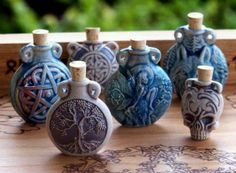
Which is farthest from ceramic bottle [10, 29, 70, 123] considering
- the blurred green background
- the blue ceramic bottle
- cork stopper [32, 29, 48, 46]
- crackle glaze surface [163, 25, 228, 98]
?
the blurred green background

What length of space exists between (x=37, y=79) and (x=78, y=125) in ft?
0.59

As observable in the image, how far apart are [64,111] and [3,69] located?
37cm

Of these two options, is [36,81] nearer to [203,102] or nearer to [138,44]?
[138,44]

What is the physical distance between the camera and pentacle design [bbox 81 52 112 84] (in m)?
1.50

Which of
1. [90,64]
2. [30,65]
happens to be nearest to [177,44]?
[90,64]

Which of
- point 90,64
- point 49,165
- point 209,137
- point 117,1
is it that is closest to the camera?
point 49,165

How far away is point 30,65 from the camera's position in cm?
139

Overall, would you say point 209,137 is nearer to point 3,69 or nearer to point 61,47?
point 61,47

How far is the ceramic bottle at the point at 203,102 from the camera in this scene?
1311 millimetres

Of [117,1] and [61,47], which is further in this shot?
[117,1]

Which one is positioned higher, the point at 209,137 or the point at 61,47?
the point at 61,47

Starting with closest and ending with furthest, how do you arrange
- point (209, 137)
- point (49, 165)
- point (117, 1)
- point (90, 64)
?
point (49, 165), point (209, 137), point (90, 64), point (117, 1)

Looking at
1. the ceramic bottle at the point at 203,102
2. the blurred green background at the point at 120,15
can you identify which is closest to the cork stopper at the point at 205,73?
the ceramic bottle at the point at 203,102

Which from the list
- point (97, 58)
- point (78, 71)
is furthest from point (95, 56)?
point (78, 71)
